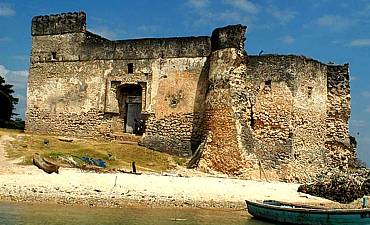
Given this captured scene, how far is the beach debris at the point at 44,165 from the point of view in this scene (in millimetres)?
20578

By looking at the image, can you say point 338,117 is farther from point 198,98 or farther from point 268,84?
point 198,98

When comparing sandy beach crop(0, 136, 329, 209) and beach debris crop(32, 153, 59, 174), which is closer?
sandy beach crop(0, 136, 329, 209)

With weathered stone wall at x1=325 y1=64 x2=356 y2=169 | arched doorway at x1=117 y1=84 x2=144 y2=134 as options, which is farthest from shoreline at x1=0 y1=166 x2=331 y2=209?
arched doorway at x1=117 y1=84 x2=144 y2=134

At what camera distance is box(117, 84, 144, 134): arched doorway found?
30.4 meters

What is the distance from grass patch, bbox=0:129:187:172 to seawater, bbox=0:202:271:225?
19.4ft

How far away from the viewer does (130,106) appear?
30.9 metres

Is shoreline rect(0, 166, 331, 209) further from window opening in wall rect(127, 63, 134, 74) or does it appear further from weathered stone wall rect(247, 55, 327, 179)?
window opening in wall rect(127, 63, 134, 74)

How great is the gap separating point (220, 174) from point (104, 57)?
962 cm

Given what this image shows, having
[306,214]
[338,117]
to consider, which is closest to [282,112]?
[338,117]

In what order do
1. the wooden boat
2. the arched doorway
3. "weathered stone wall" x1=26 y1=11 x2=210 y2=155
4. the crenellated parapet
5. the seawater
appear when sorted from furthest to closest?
1. the crenellated parapet
2. the arched doorway
3. "weathered stone wall" x1=26 y1=11 x2=210 y2=155
4. the seawater
5. the wooden boat

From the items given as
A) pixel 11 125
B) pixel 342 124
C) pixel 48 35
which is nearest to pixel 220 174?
pixel 342 124

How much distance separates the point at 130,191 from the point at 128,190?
10 cm

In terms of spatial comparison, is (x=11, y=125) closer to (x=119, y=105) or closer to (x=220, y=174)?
(x=119, y=105)

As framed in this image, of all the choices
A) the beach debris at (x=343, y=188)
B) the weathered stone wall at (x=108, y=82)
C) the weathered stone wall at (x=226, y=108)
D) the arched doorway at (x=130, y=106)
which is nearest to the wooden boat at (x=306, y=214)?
the beach debris at (x=343, y=188)
